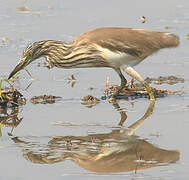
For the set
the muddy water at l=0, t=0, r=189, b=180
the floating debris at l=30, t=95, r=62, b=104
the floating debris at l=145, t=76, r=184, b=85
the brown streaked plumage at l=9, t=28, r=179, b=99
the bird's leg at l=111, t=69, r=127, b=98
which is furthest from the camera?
the floating debris at l=145, t=76, r=184, b=85

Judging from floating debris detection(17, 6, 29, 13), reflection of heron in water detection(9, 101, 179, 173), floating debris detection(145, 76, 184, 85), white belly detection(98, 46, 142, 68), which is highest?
white belly detection(98, 46, 142, 68)

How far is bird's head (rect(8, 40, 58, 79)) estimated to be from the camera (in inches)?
378

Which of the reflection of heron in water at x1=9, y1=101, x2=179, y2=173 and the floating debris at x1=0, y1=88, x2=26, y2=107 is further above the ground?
the reflection of heron in water at x1=9, y1=101, x2=179, y2=173

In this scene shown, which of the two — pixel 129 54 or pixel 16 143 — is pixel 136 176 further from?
pixel 129 54

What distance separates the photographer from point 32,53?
9.72 meters

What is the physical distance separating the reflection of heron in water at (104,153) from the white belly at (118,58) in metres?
1.86

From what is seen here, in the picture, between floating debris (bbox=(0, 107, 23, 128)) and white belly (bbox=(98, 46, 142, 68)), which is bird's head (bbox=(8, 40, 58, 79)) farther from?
white belly (bbox=(98, 46, 142, 68))

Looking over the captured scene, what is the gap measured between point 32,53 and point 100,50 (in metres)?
0.86

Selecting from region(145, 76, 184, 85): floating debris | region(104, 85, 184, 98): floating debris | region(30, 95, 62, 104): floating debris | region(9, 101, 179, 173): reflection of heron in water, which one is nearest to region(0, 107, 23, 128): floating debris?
region(30, 95, 62, 104): floating debris

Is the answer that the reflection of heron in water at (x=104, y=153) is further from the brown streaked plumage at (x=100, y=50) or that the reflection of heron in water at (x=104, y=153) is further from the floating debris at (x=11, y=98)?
the brown streaked plumage at (x=100, y=50)

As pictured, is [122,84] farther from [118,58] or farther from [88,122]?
[88,122]

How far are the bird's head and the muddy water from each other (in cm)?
44

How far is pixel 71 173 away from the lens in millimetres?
6883

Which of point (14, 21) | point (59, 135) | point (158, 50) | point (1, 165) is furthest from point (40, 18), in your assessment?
point (1, 165)
